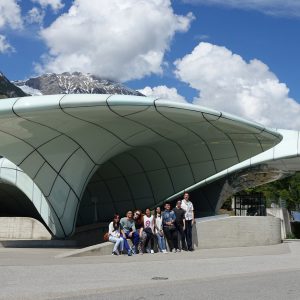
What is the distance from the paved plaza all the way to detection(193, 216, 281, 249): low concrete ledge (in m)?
2.80

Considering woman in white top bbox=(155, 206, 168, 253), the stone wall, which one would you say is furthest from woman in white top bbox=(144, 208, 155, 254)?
the stone wall

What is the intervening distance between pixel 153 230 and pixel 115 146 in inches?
254

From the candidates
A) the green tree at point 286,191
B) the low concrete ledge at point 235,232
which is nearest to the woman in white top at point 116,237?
the low concrete ledge at point 235,232

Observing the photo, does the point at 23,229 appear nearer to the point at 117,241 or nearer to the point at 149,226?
the point at 149,226

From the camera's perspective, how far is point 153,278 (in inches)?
328

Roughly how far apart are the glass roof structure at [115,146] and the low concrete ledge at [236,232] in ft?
→ 10.9

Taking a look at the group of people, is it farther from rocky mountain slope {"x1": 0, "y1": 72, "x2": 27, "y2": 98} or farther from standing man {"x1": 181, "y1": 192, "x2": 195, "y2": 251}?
rocky mountain slope {"x1": 0, "y1": 72, "x2": 27, "y2": 98}

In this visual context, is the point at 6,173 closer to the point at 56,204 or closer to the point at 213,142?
the point at 56,204

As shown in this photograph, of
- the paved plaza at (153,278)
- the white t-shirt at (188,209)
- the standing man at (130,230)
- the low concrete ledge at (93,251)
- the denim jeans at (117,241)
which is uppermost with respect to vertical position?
the white t-shirt at (188,209)

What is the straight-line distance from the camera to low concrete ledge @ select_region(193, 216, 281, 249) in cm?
1498

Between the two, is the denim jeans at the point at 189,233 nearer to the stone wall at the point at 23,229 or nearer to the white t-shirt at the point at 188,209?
the white t-shirt at the point at 188,209

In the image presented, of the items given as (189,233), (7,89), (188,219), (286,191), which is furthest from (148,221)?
(7,89)

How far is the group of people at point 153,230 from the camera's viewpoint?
13.0 metres

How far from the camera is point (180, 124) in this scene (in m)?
17.0
